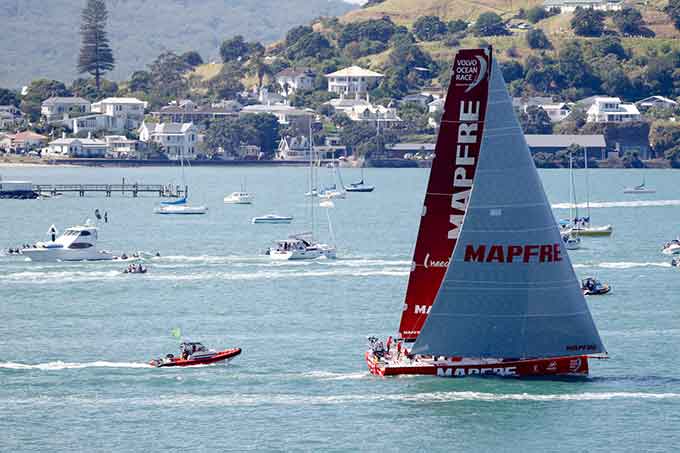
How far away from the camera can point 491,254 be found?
40.5 meters

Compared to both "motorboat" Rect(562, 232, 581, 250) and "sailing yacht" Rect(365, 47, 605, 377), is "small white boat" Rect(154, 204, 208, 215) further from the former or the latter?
"sailing yacht" Rect(365, 47, 605, 377)

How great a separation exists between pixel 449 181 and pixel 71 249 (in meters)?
38.0

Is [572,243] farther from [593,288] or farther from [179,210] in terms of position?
[179,210]

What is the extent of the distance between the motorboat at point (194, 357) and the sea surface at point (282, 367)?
0.30 metres

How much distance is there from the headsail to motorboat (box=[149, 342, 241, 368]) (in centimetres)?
604

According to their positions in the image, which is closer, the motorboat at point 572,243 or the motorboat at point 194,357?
the motorboat at point 194,357

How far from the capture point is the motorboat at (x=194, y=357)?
148ft

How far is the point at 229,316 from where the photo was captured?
5684cm

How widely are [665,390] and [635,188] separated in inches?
4334

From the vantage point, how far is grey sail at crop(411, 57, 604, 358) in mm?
40156

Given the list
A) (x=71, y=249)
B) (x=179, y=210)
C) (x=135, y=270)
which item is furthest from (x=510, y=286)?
(x=179, y=210)

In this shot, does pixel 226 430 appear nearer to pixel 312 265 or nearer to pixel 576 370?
pixel 576 370

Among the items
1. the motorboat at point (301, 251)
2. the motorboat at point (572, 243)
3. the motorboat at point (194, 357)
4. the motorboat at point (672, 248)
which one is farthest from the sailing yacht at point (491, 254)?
the motorboat at point (572, 243)

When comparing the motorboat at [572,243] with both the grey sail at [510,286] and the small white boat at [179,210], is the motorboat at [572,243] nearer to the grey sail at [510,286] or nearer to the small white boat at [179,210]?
the small white boat at [179,210]
